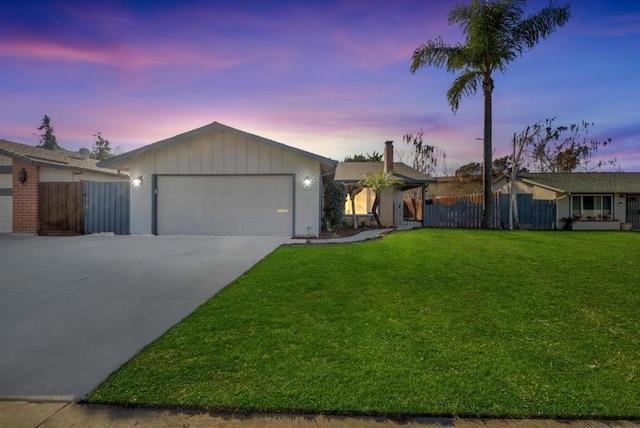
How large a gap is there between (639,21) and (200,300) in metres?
15.0

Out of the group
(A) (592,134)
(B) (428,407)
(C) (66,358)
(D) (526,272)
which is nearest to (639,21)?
(D) (526,272)

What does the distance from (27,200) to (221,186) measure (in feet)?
25.1

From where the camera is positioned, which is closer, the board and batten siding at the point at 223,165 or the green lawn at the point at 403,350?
the green lawn at the point at 403,350

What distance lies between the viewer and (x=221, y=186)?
12.6 meters

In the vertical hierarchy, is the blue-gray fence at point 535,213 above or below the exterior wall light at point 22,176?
below

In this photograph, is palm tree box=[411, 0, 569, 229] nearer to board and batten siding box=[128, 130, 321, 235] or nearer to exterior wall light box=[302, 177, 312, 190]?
exterior wall light box=[302, 177, 312, 190]

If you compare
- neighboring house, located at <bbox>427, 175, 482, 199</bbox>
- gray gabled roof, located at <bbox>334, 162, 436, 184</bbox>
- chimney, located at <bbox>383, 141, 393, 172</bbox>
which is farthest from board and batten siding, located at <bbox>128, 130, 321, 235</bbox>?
neighboring house, located at <bbox>427, 175, 482, 199</bbox>

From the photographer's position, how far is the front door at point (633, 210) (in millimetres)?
19094

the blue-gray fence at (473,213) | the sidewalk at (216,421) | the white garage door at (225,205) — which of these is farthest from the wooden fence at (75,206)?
the blue-gray fence at (473,213)

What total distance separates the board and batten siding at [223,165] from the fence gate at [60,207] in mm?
2111

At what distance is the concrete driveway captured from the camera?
8.77 feet

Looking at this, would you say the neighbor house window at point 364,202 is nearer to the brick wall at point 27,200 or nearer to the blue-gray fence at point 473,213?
the blue-gray fence at point 473,213

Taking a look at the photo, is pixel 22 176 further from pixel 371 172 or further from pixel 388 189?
pixel 388 189

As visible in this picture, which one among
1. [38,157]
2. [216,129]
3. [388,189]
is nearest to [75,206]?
[38,157]
